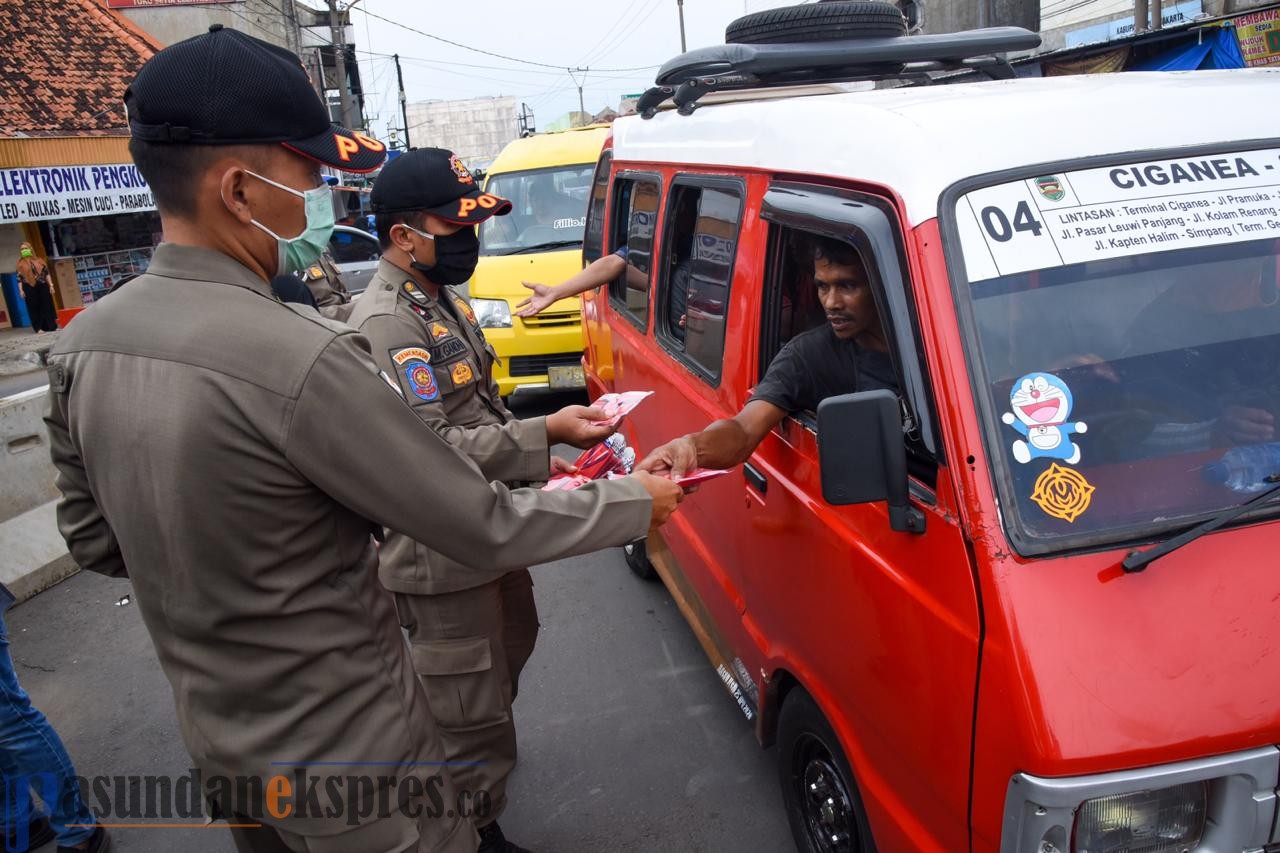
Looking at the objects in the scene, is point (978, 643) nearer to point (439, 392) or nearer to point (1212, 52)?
point (439, 392)

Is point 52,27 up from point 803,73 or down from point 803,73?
up

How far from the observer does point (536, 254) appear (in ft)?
26.4

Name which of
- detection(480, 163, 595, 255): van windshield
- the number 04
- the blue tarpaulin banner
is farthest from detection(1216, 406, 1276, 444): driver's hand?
the blue tarpaulin banner

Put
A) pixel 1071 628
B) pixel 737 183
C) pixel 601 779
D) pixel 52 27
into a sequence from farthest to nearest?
pixel 52 27 → pixel 601 779 → pixel 737 183 → pixel 1071 628

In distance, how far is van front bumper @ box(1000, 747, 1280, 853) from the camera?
1506 mm

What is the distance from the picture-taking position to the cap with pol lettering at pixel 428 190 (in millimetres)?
2771

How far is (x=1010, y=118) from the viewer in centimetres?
204

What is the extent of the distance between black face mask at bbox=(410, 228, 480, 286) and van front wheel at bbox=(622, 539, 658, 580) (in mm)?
2228

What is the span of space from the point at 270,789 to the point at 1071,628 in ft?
4.74

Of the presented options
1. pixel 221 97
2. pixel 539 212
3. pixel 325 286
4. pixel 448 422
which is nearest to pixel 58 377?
pixel 221 97

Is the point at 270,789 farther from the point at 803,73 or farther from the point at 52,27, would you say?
the point at 52,27

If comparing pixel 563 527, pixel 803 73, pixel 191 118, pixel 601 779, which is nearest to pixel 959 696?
pixel 563 527

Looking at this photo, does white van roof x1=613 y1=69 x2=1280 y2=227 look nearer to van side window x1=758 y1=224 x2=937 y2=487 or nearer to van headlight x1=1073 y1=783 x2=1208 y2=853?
van side window x1=758 y1=224 x2=937 y2=487

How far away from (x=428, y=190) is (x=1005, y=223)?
1684 millimetres
